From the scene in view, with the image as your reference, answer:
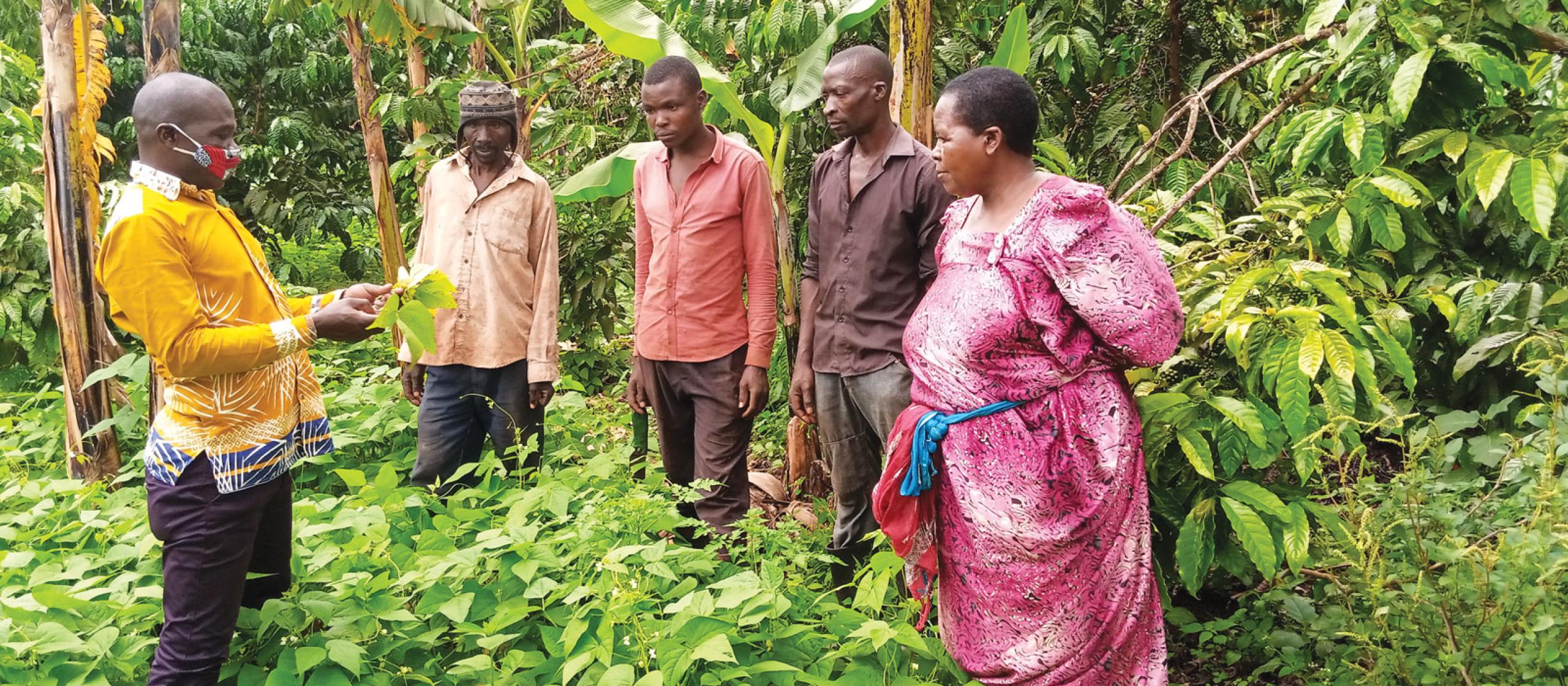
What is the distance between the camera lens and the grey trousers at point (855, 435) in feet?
9.88

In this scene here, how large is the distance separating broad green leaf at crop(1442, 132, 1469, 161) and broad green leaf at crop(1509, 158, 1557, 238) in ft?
0.61

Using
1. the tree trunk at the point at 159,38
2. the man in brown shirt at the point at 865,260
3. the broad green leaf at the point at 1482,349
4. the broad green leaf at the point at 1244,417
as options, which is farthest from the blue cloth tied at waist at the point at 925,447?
the tree trunk at the point at 159,38

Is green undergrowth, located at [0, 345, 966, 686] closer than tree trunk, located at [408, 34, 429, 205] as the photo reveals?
Yes

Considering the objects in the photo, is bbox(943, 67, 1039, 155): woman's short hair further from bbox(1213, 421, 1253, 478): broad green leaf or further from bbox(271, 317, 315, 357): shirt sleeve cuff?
bbox(271, 317, 315, 357): shirt sleeve cuff

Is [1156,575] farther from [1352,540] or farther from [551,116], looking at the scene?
[551,116]

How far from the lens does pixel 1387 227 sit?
8.75 ft

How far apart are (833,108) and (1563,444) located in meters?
2.02

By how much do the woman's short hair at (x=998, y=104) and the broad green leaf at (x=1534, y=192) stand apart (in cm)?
119

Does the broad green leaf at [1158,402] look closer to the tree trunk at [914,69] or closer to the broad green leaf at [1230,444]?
the broad green leaf at [1230,444]

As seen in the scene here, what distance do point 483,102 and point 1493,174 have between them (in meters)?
2.97

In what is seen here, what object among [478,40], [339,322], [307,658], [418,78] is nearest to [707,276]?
[339,322]

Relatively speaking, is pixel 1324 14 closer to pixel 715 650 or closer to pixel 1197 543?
pixel 1197 543

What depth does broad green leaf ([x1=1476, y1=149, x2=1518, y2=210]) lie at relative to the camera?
8.07ft

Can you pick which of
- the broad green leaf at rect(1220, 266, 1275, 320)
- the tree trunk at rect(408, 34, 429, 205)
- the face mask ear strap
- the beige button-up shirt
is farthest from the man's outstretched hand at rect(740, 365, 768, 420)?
the tree trunk at rect(408, 34, 429, 205)
